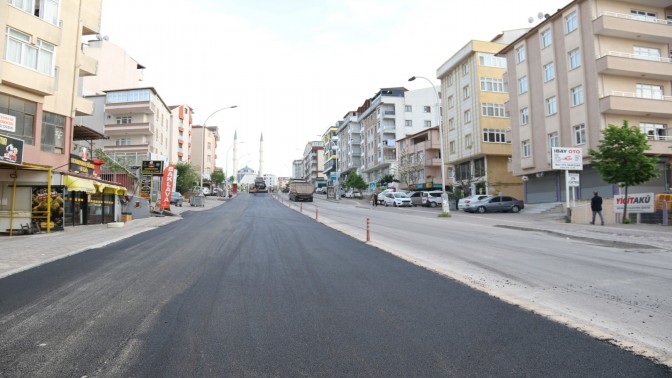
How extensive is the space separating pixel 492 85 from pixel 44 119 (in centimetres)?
4285

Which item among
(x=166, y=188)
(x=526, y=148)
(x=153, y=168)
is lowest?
(x=166, y=188)

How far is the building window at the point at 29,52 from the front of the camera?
63.4ft

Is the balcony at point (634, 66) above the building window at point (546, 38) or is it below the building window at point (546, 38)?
below

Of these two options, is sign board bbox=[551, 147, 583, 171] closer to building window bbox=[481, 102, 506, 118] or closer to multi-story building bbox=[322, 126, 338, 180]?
building window bbox=[481, 102, 506, 118]

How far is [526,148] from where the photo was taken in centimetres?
3962

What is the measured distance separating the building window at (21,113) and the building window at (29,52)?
1.69 meters

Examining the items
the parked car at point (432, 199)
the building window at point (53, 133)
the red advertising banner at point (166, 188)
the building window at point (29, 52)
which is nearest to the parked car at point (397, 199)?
the parked car at point (432, 199)

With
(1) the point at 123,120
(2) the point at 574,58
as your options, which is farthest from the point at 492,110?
(1) the point at 123,120

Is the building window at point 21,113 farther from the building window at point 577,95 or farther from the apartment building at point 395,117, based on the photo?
the apartment building at point 395,117

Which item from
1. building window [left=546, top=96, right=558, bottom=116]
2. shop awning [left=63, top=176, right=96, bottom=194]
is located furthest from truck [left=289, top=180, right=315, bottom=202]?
shop awning [left=63, top=176, right=96, bottom=194]

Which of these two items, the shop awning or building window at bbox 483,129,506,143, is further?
building window at bbox 483,129,506,143

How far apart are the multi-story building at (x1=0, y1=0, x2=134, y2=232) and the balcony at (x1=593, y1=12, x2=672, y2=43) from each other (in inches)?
1327

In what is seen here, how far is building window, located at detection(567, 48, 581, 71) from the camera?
32.5 meters

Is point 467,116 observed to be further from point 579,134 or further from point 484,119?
point 579,134
